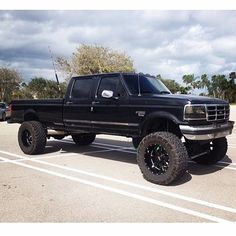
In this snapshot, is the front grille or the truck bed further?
the truck bed

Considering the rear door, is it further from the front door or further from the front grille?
the front grille

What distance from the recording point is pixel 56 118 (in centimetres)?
844

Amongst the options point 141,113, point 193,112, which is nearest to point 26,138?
point 141,113

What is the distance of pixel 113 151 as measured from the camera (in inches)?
369

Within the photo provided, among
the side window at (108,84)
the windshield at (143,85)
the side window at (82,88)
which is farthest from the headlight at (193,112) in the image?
the side window at (82,88)

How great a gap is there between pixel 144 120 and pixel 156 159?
781mm

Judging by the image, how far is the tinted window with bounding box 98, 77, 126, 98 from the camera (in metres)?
6.98

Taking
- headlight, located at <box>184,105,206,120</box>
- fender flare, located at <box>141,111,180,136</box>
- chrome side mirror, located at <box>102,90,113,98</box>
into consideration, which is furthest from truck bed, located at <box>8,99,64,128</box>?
headlight, located at <box>184,105,206,120</box>

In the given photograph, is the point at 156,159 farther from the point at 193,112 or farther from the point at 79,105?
the point at 79,105

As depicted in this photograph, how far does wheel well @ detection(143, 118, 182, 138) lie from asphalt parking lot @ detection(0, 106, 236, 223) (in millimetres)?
913

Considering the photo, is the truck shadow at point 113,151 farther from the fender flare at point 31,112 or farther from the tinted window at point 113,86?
the tinted window at point 113,86

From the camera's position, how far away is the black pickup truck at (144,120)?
5.86m
